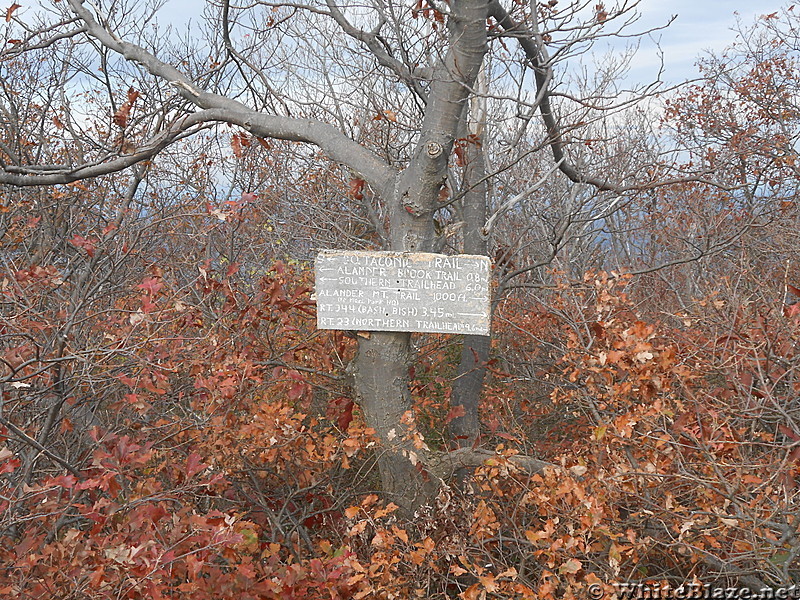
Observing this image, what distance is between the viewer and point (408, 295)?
11.2 feet

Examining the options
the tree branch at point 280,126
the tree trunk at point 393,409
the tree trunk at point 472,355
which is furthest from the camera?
the tree trunk at point 472,355

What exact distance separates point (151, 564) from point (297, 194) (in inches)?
190

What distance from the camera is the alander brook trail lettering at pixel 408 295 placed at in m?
3.41

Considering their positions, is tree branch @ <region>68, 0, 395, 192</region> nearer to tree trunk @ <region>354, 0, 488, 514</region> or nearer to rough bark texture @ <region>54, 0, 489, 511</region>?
rough bark texture @ <region>54, 0, 489, 511</region>

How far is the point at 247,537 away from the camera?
10.4 feet

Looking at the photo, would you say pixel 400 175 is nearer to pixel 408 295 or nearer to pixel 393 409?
pixel 408 295

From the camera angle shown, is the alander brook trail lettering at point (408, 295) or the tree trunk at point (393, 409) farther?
the tree trunk at point (393, 409)

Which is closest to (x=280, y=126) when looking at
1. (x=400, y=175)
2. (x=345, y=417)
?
(x=400, y=175)

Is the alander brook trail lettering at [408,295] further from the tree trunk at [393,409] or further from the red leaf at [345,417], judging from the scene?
the red leaf at [345,417]

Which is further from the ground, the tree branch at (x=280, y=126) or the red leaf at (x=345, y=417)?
the tree branch at (x=280, y=126)

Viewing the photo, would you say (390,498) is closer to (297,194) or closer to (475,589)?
(475,589)

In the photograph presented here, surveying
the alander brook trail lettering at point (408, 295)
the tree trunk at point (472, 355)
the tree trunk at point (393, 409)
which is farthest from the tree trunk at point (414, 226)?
the tree trunk at point (472, 355)

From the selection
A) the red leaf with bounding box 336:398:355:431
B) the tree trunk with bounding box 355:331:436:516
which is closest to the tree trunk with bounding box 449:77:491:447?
the tree trunk with bounding box 355:331:436:516

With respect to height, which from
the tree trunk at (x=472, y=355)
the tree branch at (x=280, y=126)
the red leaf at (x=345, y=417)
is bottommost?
the red leaf at (x=345, y=417)
